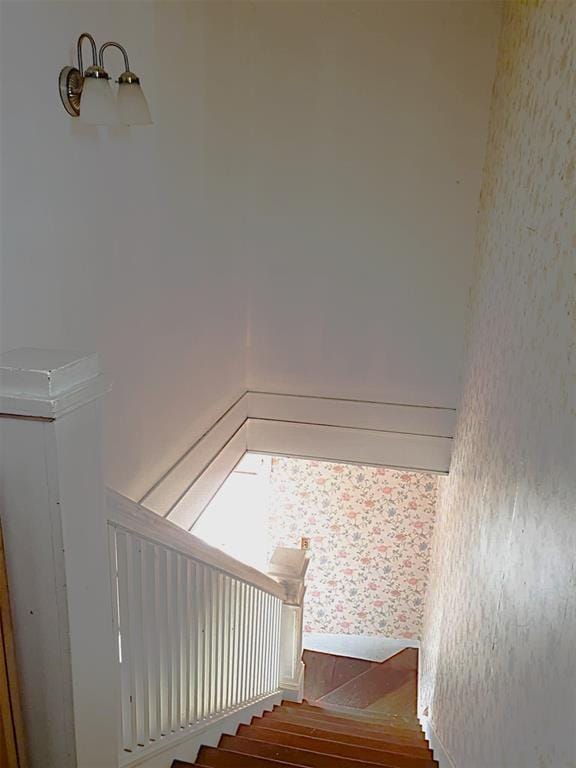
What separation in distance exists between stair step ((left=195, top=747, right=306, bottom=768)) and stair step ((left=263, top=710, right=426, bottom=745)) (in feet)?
3.40

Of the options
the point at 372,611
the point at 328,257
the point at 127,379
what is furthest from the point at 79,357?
the point at 372,611

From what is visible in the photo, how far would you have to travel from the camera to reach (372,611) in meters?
6.16

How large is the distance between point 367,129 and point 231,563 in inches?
87.2

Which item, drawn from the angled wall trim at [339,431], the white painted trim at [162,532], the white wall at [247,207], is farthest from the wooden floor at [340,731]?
the angled wall trim at [339,431]

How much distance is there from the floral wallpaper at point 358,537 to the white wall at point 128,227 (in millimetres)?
2803

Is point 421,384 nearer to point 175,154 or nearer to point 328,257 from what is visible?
point 328,257

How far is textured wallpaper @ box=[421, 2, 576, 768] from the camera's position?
124 centimetres

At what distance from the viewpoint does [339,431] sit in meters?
3.87

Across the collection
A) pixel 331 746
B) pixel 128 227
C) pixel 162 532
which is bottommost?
pixel 331 746

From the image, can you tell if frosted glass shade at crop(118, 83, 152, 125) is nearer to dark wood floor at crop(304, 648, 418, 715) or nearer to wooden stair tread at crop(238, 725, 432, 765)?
wooden stair tread at crop(238, 725, 432, 765)

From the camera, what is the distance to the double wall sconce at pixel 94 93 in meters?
1.72

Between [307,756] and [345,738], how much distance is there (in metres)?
0.59

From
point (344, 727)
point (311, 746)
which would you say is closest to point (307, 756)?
point (311, 746)

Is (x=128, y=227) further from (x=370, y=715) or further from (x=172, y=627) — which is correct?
(x=370, y=715)
